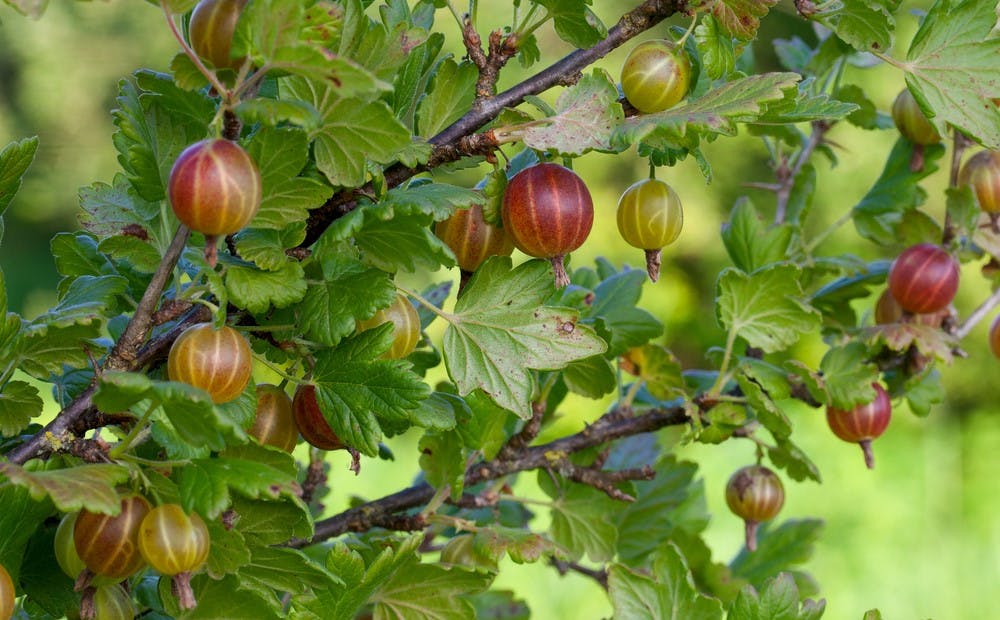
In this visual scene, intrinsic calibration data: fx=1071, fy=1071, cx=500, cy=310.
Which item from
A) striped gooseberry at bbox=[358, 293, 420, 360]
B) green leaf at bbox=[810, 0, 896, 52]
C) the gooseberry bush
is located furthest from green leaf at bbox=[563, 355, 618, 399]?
green leaf at bbox=[810, 0, 896, 52]

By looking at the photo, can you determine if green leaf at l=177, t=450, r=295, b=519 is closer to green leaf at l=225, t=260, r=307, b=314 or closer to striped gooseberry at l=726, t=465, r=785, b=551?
green leaf at l=225, t=260, r=307, b=314

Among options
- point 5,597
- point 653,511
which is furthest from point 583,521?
point 5,597

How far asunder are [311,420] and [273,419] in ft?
0.09

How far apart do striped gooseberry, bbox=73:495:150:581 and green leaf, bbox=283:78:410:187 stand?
0.74 ft

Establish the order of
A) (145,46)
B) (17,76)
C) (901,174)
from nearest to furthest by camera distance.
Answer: (901,174), (145,46), (17,76)

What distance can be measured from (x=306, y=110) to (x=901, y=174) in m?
0.83

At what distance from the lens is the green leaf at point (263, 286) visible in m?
0.62

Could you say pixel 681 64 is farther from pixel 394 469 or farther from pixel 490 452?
pixel 394 469

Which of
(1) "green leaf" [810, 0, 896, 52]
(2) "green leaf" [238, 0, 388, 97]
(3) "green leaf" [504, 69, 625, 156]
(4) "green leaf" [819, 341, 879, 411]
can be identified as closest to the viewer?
(2) "green leaf" [238, 0, 388, 97]

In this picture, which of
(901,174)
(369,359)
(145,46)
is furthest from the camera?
(145,46)

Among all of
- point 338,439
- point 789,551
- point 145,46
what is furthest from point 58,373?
point 145,46

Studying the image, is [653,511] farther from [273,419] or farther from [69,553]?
[69,553]

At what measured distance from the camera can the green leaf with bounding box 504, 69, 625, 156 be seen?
619 millimetres

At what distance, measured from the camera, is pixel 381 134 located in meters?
0.60
